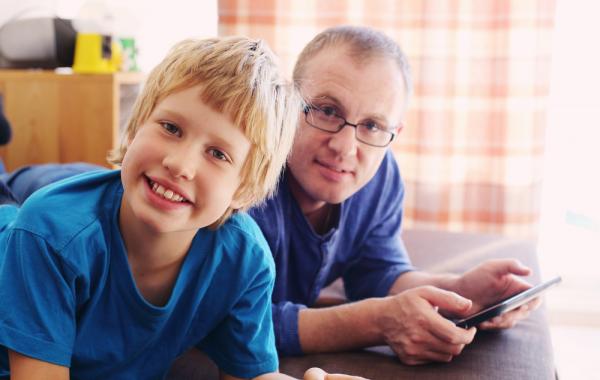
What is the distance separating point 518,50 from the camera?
298cm

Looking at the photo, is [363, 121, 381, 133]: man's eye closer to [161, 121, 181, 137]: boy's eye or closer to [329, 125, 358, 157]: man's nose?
[329, 125, 358, 157]: man's nose

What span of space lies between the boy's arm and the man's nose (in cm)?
64

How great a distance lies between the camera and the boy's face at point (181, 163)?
3.46 feet

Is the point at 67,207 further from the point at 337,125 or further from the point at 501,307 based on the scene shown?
the point at 501,307

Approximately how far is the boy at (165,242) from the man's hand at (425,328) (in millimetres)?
225

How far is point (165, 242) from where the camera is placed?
45.2 inches

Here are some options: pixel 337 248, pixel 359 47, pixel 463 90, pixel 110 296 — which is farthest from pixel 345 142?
pixel 463 90

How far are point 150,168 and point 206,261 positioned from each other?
7.7 inches

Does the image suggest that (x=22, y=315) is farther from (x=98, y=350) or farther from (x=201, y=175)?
(x=201, y=175)

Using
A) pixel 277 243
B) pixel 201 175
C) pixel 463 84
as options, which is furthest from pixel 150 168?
pixel 463 84

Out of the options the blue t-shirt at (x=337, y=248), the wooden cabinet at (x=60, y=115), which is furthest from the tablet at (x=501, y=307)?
the wooden cabinet at (x=60, y=115)

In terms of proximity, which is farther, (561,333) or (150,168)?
(561,333)

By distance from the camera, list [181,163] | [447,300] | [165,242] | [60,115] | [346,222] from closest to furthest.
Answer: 1. [181,163]
2. [165,242]
3. [447,300]
4. [346,222]
5. [60,115]

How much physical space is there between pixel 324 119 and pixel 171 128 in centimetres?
46
